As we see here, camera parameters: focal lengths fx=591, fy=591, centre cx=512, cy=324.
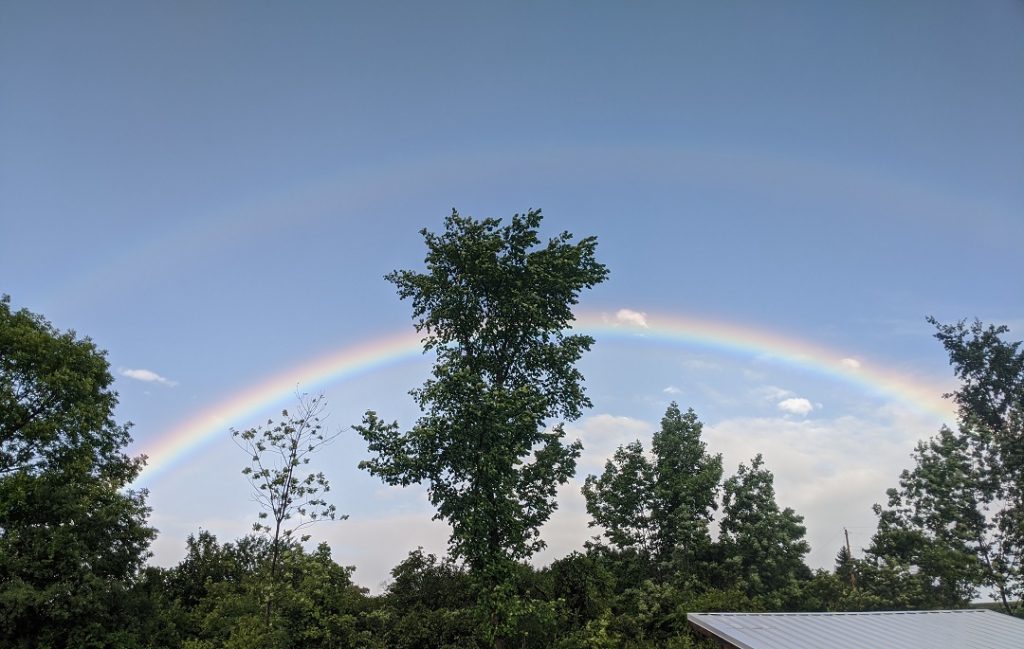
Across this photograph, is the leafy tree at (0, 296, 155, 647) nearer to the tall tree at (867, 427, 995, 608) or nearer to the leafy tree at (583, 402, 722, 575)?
the leafy tree at (583, 402, 722, 575)

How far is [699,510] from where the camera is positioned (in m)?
36.0

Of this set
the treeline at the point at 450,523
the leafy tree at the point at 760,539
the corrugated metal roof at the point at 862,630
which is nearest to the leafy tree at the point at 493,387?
the treeline at the point at 450,523

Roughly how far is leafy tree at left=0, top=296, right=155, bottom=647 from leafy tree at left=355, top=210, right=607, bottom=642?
1428 cm

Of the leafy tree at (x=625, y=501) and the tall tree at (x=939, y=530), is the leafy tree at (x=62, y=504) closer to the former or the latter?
the leafy tree at (x=625, y=501)

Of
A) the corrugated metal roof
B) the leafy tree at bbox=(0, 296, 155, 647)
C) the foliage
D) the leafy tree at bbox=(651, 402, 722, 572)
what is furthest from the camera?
the leafy tree at bbox=(651, 402, 722, 572)

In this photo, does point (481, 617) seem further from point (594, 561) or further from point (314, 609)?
point (594, 561)

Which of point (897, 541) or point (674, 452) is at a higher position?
point (674, 452)

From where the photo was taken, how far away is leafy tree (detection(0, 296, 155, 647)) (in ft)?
78.6

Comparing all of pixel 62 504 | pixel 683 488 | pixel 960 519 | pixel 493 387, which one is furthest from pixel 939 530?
pixel 62 504

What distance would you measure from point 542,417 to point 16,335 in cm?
2476

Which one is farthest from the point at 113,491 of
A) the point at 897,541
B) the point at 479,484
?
the point at 897,541

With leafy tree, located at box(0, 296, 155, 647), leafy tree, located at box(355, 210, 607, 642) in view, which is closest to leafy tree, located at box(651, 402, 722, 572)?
leafy tree, located at box(355, 210, 607, 642)

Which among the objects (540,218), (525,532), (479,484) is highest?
(540,218)

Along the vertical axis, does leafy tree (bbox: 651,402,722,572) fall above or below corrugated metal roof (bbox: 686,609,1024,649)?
above
